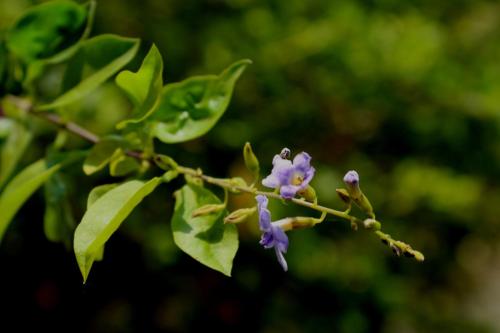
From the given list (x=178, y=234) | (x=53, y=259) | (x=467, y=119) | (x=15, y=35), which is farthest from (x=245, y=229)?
(x=178, y=234)

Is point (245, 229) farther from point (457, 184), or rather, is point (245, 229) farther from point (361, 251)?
point (457, 184)

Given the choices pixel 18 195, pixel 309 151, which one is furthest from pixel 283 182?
pixel 309 151

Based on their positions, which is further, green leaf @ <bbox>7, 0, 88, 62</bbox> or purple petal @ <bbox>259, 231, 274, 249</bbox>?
green leaf @ <bbox>7, 0, 88, 62</bbox>

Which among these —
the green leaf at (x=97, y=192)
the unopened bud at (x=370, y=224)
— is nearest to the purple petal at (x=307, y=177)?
the unopened bud at (x=370, y=224)

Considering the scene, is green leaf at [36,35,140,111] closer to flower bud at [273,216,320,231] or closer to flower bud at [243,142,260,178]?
flower bud at [243,142,260,178]

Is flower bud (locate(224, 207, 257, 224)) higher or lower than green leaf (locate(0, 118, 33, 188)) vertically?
higher

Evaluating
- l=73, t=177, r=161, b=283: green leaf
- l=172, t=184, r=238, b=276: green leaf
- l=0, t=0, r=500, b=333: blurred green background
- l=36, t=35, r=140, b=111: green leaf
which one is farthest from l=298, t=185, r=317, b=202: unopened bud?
l=0, t=0, r=500, b=333: blurred green background

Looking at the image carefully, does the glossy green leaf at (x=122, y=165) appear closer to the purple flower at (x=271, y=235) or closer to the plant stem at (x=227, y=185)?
the plant stem at (x=227, y=185)
